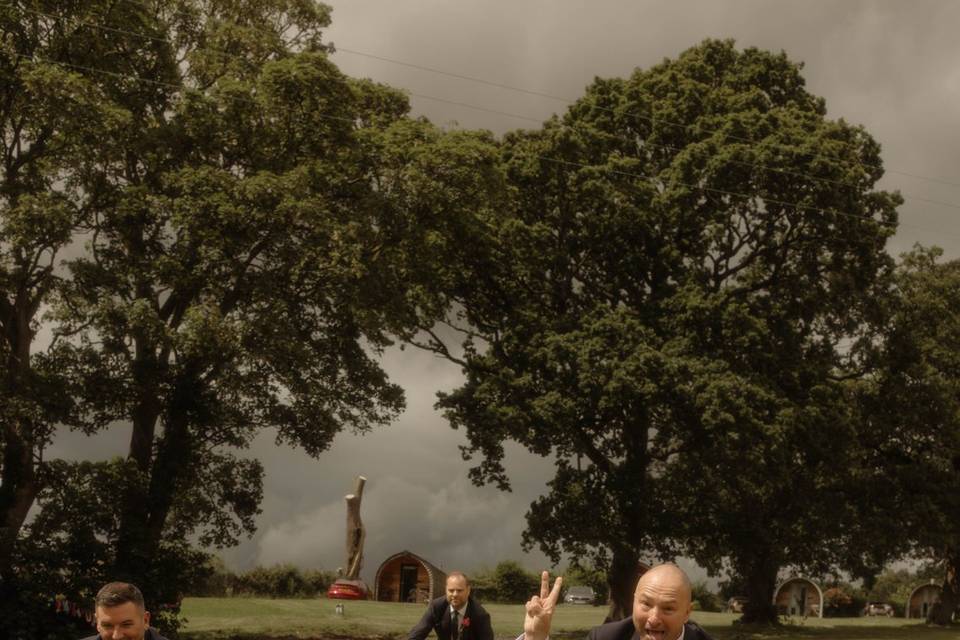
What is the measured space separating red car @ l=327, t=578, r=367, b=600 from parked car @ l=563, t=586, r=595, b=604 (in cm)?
3490

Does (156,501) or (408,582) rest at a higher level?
(156,501)

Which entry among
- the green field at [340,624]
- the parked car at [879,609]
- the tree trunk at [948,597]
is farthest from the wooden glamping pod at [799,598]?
the green field at [340,624]

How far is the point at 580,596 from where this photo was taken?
82.2 m

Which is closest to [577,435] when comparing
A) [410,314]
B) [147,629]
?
[410,314]

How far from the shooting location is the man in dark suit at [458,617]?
12.4m

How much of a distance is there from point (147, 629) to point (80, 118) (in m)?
22.7

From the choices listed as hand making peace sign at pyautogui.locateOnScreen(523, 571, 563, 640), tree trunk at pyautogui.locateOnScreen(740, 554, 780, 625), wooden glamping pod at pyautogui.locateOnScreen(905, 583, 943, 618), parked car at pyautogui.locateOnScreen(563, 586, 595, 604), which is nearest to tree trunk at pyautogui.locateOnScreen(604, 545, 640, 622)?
tree trunk at pyautogui.locateOnScreen(740, 554, 780, 625)

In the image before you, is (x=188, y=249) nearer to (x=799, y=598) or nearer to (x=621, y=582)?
(x=621, y=582)

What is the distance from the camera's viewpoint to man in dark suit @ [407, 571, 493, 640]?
12445 mm

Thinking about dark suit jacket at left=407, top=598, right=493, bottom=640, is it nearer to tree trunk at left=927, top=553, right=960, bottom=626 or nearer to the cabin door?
tree trunk at left=927, top=553, right=960, bottom=626

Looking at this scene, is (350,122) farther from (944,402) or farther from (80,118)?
(944,402)

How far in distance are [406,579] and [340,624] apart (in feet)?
90.4

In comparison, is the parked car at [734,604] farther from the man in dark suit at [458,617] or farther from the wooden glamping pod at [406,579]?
the man in dark suit at [458,617]

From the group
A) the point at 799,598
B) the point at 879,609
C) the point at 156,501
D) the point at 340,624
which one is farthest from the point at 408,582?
the point at 879,609
